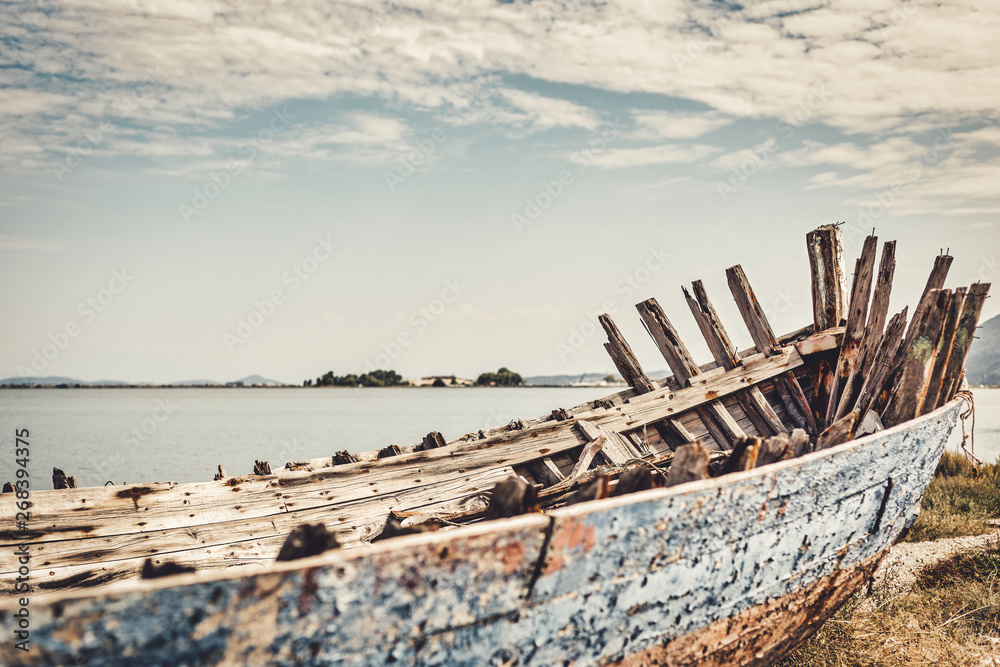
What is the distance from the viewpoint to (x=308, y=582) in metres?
1.98

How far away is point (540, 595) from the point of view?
2.46 metres

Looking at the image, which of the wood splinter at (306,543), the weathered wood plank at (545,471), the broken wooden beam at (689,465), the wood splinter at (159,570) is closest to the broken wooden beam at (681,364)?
the weathered wood plank at (545,471)

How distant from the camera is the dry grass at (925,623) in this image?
4.75m

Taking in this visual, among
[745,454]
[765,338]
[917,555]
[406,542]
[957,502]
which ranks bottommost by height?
[957,502]

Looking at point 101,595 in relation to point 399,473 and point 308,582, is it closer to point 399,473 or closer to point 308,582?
point 308,582

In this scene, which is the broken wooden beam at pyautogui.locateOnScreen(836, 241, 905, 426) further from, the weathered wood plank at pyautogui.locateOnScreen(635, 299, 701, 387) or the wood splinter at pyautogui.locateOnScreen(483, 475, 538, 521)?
the wood splinter at pyautogui.locateOnScreen(483, 475, 538, 521)

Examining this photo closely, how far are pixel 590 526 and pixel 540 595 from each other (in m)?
0.34

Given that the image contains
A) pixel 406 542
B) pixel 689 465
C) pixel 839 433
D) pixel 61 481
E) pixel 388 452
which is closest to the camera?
pixel 406 542

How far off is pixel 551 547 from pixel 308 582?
0.91 meters

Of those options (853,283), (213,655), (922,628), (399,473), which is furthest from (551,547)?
(853,283)

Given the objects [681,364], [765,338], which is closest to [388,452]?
[681,364]

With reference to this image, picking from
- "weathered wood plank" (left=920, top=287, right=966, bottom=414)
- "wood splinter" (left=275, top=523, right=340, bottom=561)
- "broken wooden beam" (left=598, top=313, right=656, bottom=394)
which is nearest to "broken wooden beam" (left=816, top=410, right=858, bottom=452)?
"weathered wood plank" (left=920, top=287, right=966, bottom=414)

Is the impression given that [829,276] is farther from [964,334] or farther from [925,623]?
[925,623]

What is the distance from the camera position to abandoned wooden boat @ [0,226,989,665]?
1.97 metres
